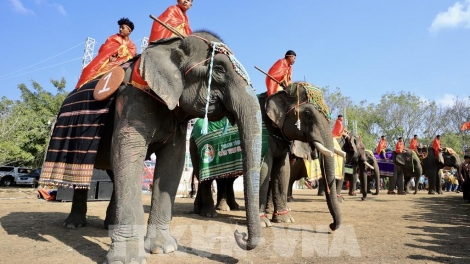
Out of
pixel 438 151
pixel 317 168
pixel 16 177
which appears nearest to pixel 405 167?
pixel 438 151

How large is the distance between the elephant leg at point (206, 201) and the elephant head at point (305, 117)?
2.30 meters

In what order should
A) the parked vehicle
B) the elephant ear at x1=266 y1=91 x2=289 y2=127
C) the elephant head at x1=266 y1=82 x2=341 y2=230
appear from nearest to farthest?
1. the elephant head at x1=266 y1=82 x2=341 y2=230
2. the elephant ear at x1=266 y1=91 x2=289 y2=127
3. the parked vehicle

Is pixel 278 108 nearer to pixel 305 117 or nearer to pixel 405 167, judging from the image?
pixel 305 117

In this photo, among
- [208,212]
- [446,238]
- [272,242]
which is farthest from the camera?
[208,212]

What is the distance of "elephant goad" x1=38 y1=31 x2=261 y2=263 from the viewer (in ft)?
12.3

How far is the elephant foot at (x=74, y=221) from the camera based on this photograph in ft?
19.4

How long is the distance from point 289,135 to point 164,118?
2.91m

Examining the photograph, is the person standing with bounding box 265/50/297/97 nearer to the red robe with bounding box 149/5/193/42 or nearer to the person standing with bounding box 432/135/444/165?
the red robe with bounding box 149/5/193/42

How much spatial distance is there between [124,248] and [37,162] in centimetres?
2812

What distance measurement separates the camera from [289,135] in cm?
674

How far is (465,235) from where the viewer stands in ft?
19.0

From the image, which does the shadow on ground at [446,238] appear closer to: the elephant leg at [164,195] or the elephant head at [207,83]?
the elephant head at [207,83]

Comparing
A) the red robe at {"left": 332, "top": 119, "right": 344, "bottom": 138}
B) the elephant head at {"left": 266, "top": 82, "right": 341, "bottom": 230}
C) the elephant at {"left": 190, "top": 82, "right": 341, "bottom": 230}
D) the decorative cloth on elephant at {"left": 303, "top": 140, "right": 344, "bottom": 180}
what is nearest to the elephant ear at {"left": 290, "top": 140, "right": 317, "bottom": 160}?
the elephant at {"left": 190, "top": 82, "right": 341, "bottom": 230}

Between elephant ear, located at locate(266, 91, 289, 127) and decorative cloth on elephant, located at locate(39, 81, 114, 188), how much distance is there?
3102 mm
